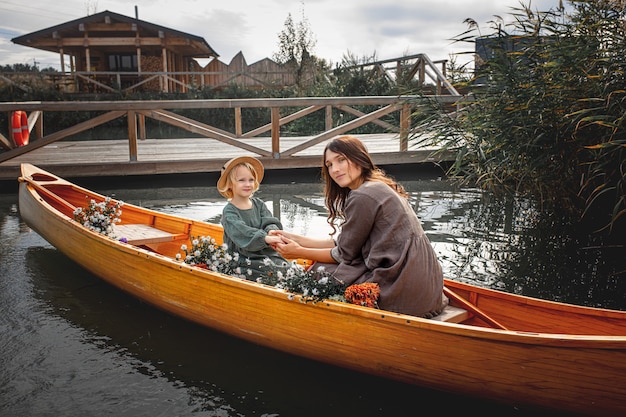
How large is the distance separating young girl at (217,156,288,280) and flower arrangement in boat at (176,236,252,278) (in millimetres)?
61

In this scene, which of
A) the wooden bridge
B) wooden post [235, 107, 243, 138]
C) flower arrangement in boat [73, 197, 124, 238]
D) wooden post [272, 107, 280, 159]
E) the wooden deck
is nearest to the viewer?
flower arrangement in boat [73, 197, 124, 238]

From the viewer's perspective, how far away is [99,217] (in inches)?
201

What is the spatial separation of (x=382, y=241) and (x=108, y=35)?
77.4ft

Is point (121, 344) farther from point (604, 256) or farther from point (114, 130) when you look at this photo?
point (114, 130)

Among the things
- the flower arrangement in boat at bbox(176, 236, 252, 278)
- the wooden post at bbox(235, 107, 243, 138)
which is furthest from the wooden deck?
the flower arrangement in boat at bbox(176, 236, 252, 278)

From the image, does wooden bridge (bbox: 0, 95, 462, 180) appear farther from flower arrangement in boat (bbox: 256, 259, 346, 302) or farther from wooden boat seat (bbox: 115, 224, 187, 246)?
flower arrangement in boat (bbox: 256, 259, 346, 302)

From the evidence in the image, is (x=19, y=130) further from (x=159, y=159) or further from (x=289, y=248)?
(x=289, y=248)

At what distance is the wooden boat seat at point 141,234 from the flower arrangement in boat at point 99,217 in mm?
119

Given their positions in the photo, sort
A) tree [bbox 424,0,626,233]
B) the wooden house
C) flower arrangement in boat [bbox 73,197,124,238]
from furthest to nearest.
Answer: the wooden house < flower arrangement in boat [bbox 73,197,124,238] < tree [bbox 424,0,626,233]

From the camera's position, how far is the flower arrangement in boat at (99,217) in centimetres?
510

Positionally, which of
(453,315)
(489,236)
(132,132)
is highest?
(132,132)

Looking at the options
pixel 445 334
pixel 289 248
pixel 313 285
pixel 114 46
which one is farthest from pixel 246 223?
pixel 114 46

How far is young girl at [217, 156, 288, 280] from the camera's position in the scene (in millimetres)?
3818

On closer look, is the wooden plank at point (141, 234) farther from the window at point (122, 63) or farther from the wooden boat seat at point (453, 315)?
the window at point (122, 63)
